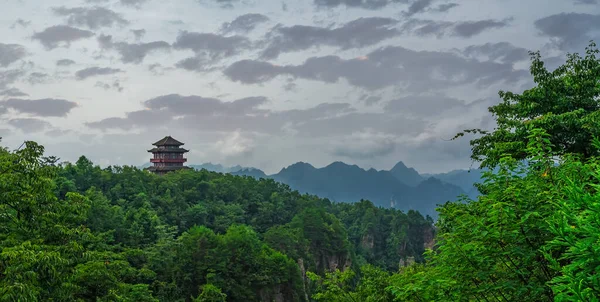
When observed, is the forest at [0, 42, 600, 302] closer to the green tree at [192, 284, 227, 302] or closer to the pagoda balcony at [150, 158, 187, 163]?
the green tree at [192, 284, 227, 302]

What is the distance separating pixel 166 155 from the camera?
5419 centimetres

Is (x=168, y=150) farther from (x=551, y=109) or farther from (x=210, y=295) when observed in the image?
(x=551, y=109)

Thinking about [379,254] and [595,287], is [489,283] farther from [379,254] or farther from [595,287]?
[379,254]

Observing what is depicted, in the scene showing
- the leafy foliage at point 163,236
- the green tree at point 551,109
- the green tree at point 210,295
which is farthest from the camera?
the green tree at point 210,295

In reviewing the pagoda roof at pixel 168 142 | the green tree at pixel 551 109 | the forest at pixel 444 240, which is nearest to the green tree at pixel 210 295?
the forest at pixel 444 240

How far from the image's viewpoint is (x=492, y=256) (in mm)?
4707

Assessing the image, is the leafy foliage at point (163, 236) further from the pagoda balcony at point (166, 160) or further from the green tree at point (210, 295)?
the pagoda balcony at point (166, 160)

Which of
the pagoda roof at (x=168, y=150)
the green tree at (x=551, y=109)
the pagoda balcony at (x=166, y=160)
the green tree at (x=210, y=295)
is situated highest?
the pagoda roof at (x=168, y=150)

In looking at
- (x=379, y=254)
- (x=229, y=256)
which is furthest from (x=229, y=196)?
(x=379, y=254)

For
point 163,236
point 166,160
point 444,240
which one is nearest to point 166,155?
point 166,160

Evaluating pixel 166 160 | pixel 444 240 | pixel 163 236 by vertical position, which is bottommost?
pixel 163 236

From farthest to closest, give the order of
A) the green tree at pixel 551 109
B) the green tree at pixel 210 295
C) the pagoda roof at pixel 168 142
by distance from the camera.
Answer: the pagoda roof at pixel 168 142 < the green tree at pixel 210 295 < the green tree at pixel 551 109

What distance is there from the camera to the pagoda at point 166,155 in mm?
53750

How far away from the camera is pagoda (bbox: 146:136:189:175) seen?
5375 cm
